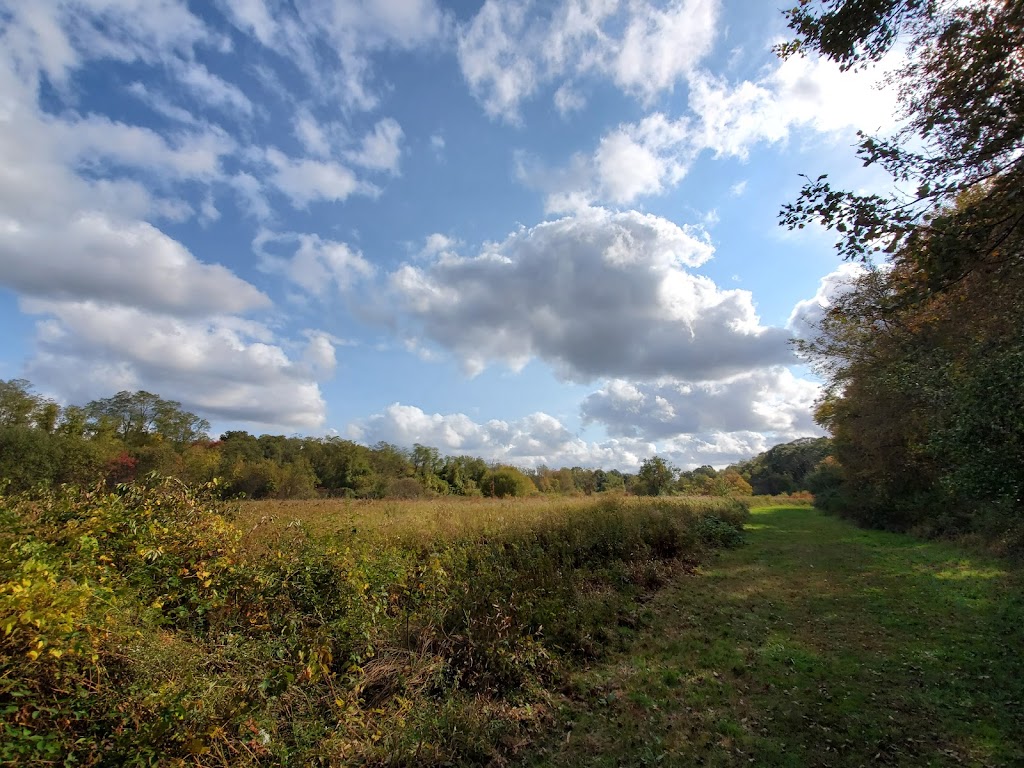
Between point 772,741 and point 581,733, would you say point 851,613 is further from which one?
point 581,733

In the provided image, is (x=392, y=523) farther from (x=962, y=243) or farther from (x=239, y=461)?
(x=239, y=461)

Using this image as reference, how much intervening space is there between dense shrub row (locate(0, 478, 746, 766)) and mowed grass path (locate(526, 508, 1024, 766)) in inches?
36.6

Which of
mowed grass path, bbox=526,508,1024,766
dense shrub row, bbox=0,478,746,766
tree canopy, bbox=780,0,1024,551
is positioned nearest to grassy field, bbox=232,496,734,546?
→ dense shrub row, bbox=0,478,746,766

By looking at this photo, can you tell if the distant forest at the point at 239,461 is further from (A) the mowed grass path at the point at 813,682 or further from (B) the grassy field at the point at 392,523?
(A) the mowed grass path at the point at 813,682

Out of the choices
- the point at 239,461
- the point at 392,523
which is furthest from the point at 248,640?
the point at 239,461

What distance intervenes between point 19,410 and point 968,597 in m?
61.6

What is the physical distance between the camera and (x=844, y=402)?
83.9ft

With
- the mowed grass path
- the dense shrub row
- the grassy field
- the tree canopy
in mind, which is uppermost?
the tree canopy

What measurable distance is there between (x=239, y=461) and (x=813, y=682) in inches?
2091

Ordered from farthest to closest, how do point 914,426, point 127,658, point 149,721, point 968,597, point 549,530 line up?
point 914,426 < point 549,530 < point 968,597 < point 127,658 < point 149,721

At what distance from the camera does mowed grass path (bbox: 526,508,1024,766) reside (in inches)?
183

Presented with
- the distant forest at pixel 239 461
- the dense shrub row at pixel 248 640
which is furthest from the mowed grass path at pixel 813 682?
the distant forest at pixel 239 461

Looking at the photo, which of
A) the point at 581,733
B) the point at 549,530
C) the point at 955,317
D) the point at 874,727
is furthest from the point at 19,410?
the point at 955,317

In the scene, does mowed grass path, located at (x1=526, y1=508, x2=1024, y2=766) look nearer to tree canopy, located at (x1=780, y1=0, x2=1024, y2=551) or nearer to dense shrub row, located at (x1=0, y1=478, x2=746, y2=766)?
dense shrub row, located at (x1=0, y1=478, x2=746, y2=766)
